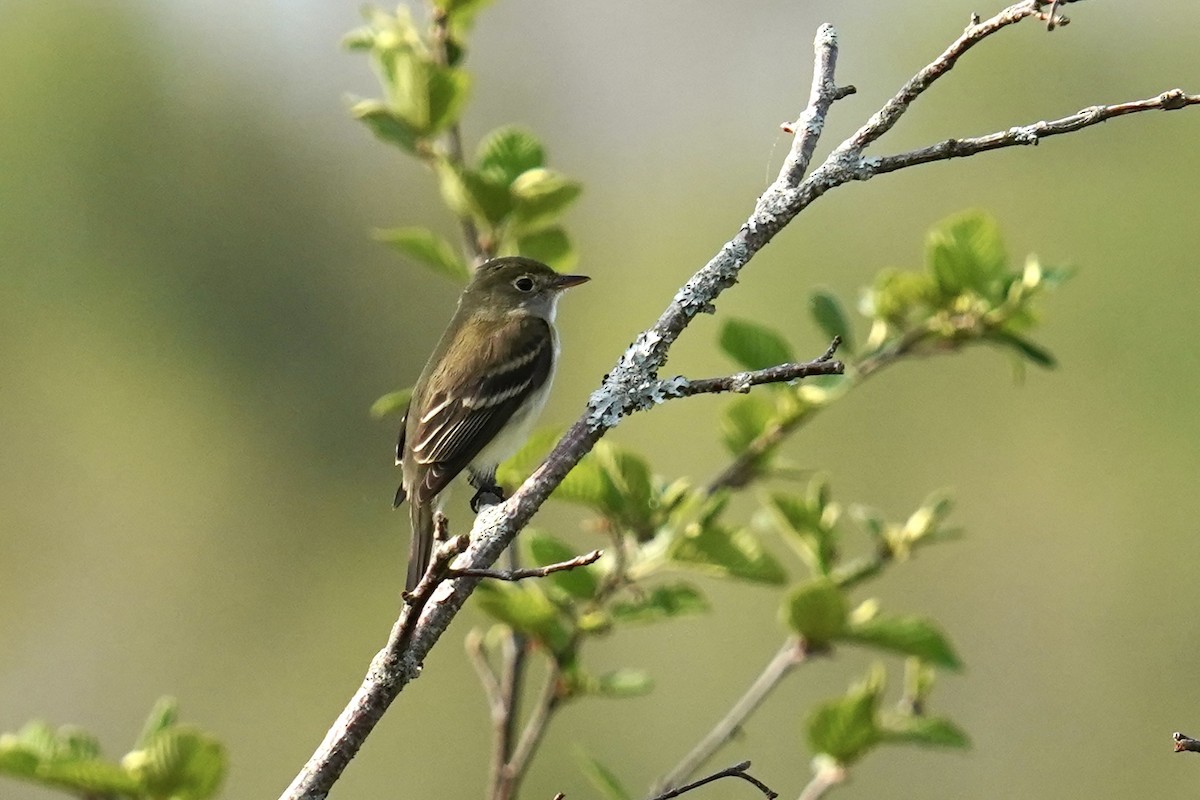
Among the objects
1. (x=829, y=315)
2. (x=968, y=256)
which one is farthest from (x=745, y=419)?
(x=968, y=256)

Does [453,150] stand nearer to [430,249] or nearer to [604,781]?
[430,249]

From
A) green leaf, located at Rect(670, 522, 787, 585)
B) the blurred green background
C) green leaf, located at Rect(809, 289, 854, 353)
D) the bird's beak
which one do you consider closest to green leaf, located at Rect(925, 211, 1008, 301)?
green leaf, located at Rect(809, 289, 854, 353)

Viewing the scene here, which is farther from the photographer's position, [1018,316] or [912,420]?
[912,420]

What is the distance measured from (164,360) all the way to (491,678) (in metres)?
18.2

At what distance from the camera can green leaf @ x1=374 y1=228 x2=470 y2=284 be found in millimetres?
2568

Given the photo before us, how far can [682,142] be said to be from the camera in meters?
19.5

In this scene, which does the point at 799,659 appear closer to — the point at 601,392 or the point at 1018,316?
the point at 1018,316

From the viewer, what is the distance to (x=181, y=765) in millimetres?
1787

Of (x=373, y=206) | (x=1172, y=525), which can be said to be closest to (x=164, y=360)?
(x=373, y=206)

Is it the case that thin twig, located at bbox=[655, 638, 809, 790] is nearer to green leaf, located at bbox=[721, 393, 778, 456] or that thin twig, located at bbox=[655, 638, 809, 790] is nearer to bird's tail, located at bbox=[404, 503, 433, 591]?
green leaf, located at bbox=[721, 393, 778, 456]

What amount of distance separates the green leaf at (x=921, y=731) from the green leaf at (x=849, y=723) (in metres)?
0.05

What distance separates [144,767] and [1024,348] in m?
1.55

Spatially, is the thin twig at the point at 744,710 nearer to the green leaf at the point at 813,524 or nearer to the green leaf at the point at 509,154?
the green leaf at the point at 813,524

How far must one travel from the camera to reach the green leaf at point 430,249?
257 centimetres
